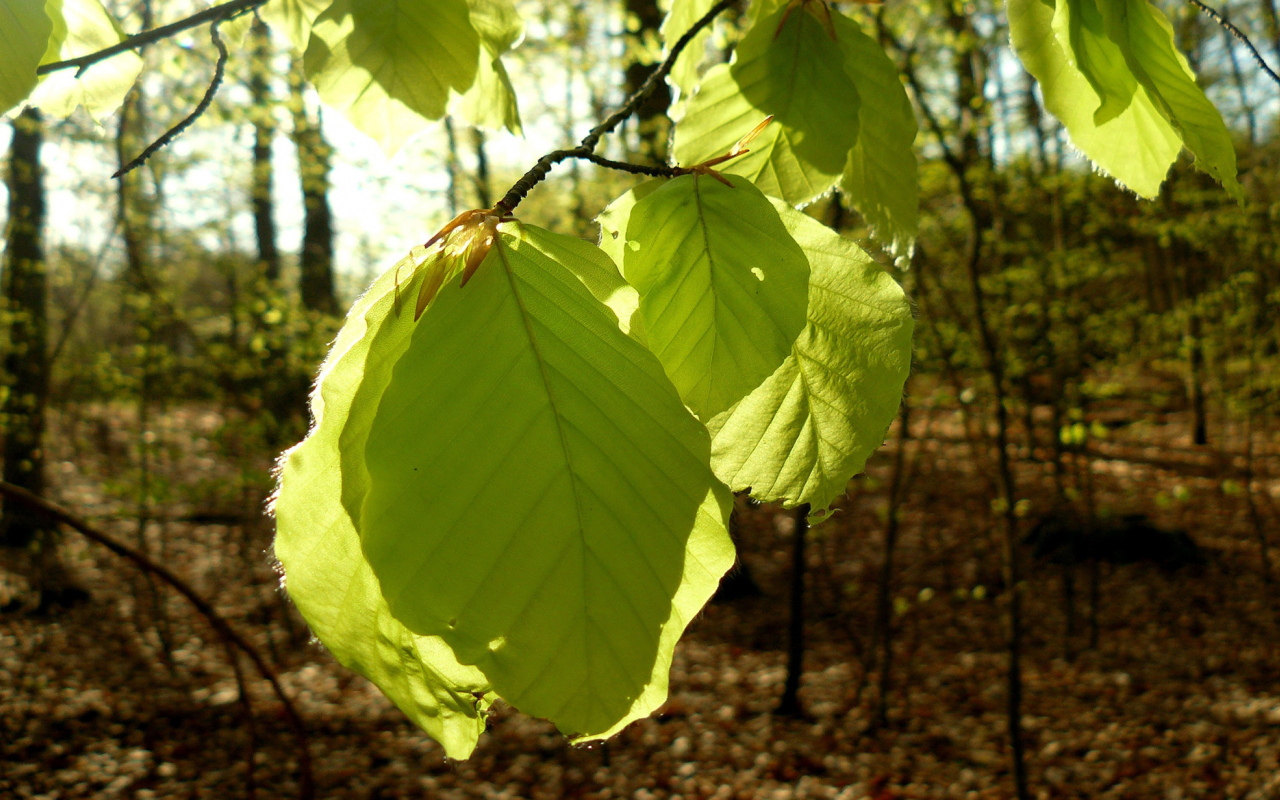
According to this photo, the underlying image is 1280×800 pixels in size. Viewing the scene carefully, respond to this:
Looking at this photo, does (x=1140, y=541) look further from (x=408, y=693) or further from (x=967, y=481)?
(x=408, y=693)

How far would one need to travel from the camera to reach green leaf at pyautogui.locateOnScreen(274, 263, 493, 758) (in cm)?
42

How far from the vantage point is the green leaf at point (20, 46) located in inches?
23.5

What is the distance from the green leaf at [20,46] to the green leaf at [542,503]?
0.46m

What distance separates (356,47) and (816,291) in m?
0.53

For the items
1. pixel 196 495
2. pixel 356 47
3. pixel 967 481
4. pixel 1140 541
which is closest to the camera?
pixel 356 47

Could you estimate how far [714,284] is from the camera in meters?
0.50

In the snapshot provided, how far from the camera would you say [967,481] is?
333 inches

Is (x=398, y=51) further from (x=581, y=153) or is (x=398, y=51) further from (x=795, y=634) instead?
(x=795, y=634)

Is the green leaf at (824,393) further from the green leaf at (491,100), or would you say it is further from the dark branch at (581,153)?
the green leaf at (491,100)

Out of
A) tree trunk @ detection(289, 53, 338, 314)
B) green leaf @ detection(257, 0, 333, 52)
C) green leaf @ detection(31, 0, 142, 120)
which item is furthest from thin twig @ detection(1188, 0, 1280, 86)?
tree trunk @ detection(289, 53, 338, 314)

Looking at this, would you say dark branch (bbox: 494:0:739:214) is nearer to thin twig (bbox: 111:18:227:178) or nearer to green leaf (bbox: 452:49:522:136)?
green leaf (bbox: 452:49:522:136)

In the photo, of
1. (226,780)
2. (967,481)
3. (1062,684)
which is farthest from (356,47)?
(967,481)

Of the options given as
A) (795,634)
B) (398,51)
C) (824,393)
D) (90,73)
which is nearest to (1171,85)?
(824,393)

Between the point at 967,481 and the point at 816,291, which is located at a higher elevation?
the point at 967,481
